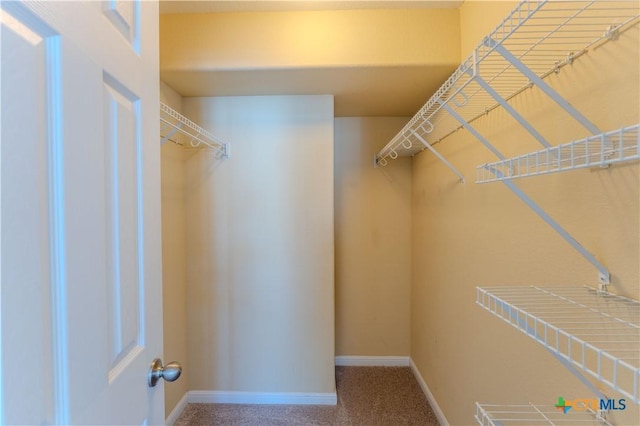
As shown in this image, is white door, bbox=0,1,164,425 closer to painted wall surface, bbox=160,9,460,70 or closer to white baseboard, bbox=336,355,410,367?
painted wall surface, bbox=160,9,460,70

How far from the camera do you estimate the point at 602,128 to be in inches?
31.5

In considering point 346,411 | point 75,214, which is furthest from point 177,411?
point 75,214

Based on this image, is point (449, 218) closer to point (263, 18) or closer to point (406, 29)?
point (406, 29)

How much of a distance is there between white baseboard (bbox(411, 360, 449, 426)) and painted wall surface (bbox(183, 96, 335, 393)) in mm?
704

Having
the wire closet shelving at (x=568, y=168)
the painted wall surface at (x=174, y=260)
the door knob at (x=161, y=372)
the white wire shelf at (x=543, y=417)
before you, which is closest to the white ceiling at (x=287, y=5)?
the painted wall surface at (x=174, y=260)

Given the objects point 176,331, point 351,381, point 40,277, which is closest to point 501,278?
A: point 40,277

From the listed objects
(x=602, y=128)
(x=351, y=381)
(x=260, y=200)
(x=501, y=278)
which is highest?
(x=602, y=128)

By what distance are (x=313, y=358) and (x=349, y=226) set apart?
112 cm

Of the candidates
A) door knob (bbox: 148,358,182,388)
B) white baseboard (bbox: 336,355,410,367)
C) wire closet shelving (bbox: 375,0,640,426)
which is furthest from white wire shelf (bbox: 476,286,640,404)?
white baseboard (bbox: 336,355,410,367)

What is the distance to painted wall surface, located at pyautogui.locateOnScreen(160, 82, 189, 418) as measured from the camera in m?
1.93

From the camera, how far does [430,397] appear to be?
85.2 inches

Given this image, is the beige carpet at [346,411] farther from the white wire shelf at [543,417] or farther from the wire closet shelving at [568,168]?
the wire closet shelving at [568,168]

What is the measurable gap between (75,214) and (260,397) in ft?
7.13

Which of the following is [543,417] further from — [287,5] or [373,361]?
[287,5]
